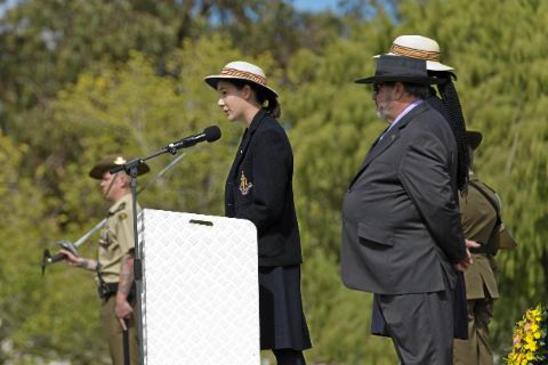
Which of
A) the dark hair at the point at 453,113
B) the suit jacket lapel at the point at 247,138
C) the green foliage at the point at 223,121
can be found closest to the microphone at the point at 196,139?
the suit jacket lapel at the point at 247,138

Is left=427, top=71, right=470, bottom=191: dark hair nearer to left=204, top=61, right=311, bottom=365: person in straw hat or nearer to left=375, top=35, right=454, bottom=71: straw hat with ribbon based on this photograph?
left=375, top=35, right=454, bottom=71: straw hat with ribbon

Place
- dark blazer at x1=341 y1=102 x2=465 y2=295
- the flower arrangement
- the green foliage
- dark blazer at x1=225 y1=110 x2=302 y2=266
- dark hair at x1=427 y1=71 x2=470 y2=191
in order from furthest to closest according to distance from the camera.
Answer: the green foliage < the flower arrangement < dark blazer at x1=225 y1=110 x2=302 y2=266 < dark hair at x1=427 y1=71 x2=470 y2=191 < dark blazer at x1=341 y1=102 x2=465 y2=295

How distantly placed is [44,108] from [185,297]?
2575cm

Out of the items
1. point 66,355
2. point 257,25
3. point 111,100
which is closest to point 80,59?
point 257,25

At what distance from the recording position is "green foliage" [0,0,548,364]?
11.5 metres

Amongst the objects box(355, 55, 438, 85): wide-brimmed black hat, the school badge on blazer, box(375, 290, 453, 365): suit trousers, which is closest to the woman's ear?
the school badge on blazer

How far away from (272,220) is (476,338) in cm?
203

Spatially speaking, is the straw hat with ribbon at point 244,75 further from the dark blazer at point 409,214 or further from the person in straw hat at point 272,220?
the dark blazer at point 409,214

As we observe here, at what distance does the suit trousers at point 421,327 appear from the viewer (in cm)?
484

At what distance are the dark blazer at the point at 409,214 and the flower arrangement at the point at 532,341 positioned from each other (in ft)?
4.03

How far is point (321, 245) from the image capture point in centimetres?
1337

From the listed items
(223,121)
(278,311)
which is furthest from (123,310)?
(223,121)

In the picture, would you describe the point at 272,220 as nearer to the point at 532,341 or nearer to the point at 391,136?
the point at 391,136

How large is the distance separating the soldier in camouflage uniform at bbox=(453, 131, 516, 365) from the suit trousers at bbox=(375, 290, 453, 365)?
201 cm
